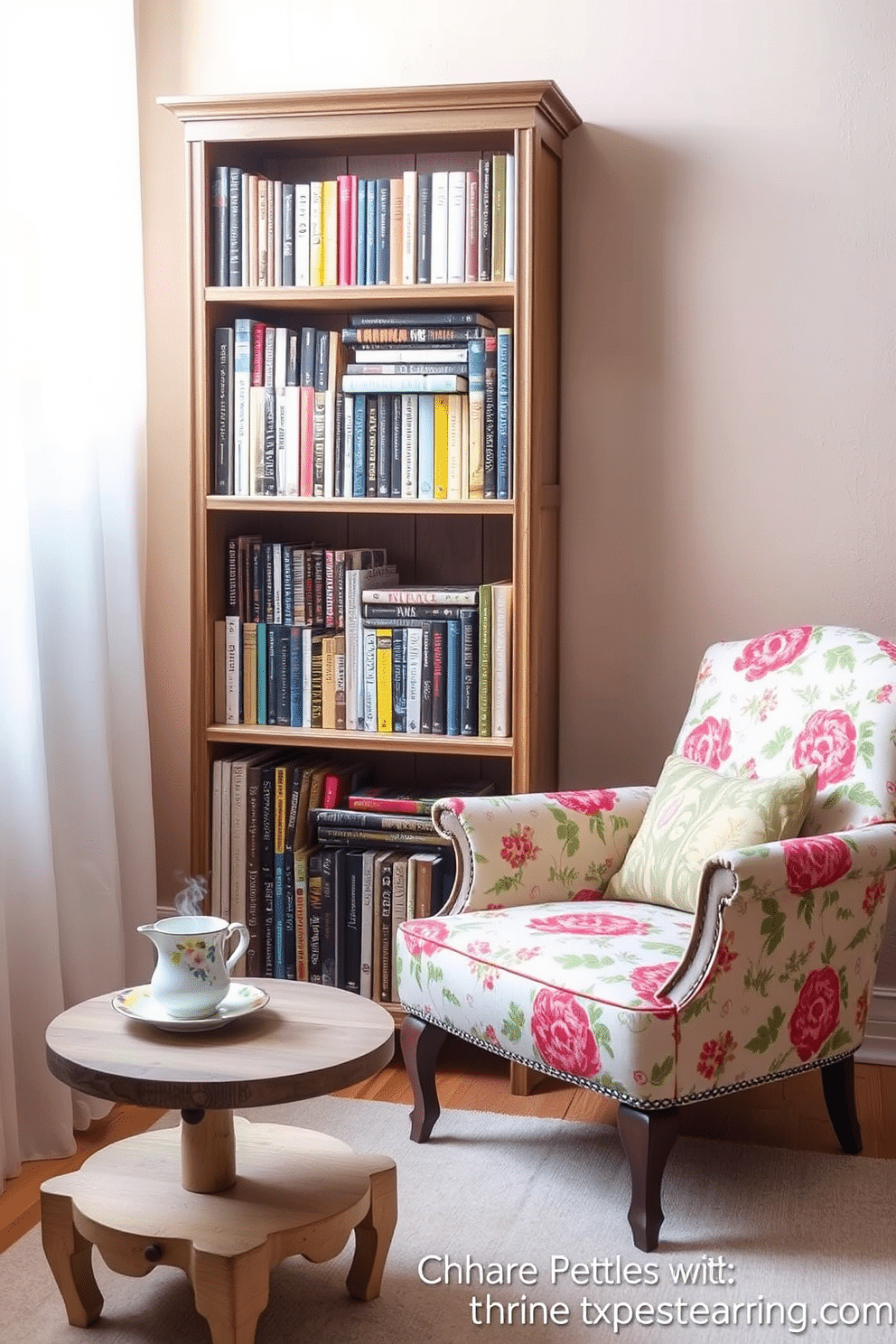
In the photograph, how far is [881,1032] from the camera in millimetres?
3033

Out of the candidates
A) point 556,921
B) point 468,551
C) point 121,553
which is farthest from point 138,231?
point 556,921

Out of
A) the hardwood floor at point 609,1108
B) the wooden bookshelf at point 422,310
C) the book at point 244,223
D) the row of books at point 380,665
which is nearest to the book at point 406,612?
the row of books at point 380,665

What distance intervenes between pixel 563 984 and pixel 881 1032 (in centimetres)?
107

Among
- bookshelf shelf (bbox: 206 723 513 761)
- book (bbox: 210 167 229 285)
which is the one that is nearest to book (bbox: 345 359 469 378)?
book (bbox: 210 167 229 285)

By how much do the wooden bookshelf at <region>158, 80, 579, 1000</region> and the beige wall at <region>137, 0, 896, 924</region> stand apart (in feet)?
0.35

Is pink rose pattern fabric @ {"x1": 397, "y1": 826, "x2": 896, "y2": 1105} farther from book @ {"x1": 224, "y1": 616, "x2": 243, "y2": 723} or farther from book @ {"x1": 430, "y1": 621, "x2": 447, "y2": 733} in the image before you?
book @ {"x1": 224, "y1": 616, "x2": 243, "y2": 723}

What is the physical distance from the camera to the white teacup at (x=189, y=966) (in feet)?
6.33

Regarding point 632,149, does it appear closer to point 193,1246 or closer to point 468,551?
point 468,551

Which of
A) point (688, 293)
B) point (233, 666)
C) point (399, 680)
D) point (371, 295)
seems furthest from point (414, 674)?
point (688, 293)

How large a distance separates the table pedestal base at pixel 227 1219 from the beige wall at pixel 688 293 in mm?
1298

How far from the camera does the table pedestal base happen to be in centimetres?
187

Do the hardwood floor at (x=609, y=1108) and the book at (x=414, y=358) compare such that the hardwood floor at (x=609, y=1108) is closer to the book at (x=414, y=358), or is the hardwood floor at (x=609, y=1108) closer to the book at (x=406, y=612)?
the book at (x=406, y=612)

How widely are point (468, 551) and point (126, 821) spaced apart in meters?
0.93

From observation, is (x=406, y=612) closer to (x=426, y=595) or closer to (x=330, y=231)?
(x=426, y=595)
